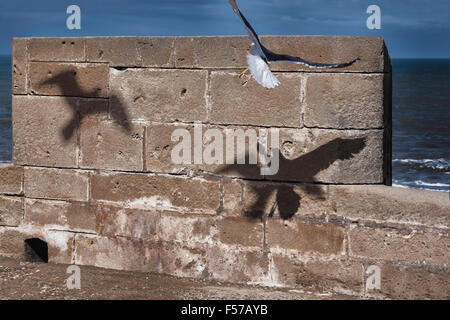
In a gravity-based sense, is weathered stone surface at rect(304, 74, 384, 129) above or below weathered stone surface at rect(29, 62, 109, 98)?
below

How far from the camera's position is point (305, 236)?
436 centimetres

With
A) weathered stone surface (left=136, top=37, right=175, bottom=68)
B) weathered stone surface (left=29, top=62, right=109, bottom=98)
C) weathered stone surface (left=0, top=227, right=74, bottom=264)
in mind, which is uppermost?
weathered stone surface (left=136, top=37, right=175, bottom=68)

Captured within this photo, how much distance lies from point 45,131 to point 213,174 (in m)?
1.47

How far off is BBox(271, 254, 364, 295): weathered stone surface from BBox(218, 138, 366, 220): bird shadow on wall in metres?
0.35

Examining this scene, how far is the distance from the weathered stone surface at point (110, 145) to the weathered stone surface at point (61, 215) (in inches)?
14.2

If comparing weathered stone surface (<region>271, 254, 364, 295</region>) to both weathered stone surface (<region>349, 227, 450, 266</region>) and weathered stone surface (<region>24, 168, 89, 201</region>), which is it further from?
weathered stone surface (<region>24, 168, 89, 201</region>)

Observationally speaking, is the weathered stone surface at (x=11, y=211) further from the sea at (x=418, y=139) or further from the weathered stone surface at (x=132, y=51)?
the sea at (x=418, y=139)

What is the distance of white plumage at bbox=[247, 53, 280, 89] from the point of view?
3.38m

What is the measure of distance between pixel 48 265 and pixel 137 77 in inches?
66.3

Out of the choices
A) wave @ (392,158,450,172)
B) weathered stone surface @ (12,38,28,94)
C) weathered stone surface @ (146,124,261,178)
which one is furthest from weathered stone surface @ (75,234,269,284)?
wave @ (392,158,450,172)

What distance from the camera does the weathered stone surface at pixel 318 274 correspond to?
4.29 meters

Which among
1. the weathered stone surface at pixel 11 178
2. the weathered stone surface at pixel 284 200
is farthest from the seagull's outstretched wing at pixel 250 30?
the weathered stone surface at pixel 11 178

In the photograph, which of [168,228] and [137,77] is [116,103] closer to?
[137,77]

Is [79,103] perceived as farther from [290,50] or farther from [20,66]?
[290,50]
